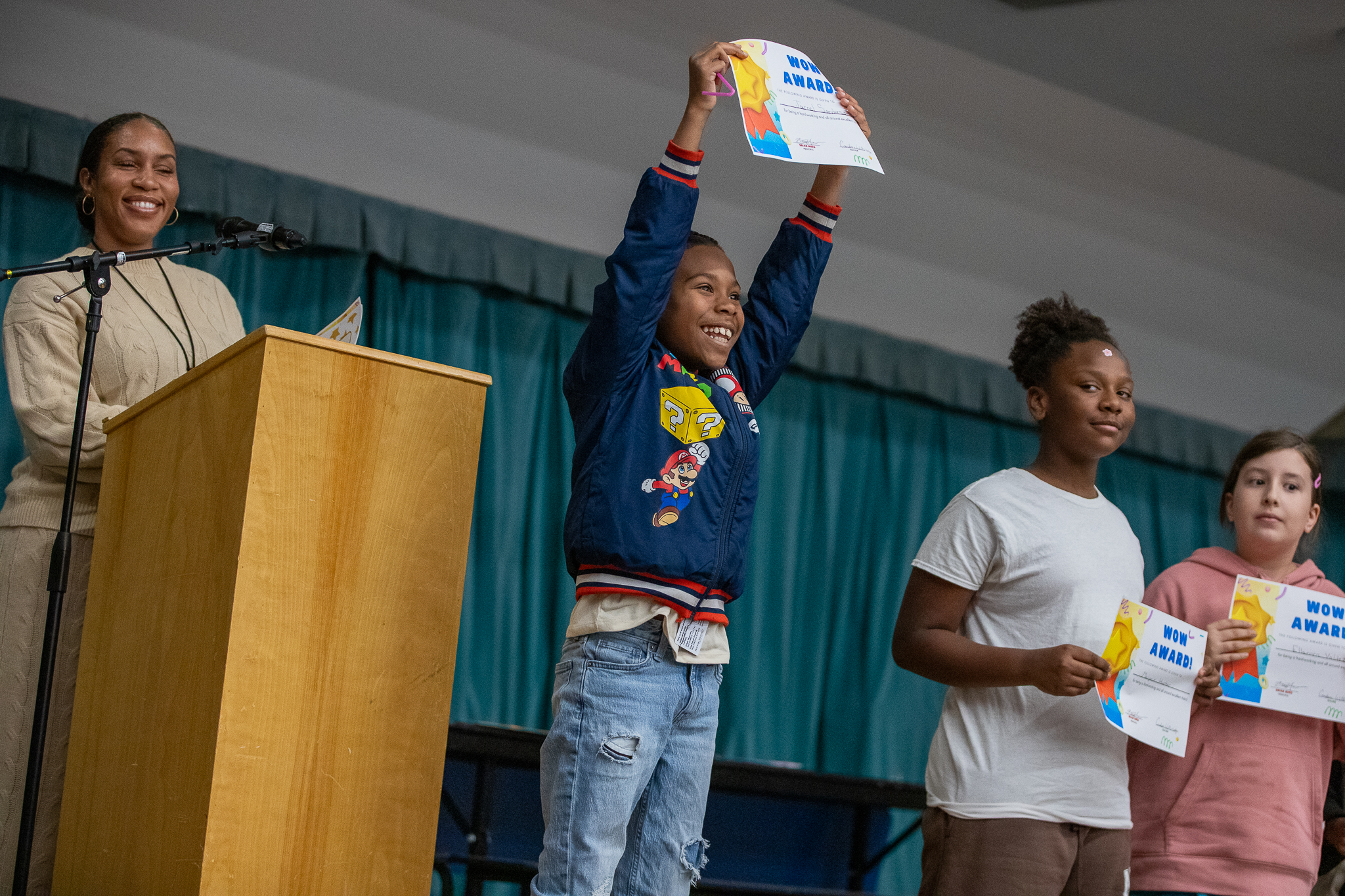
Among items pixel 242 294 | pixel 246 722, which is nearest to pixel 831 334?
pixel 242 294

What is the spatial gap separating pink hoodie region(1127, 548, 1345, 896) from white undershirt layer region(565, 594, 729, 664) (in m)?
0.92

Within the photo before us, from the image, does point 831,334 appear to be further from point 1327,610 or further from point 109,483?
point 109,483

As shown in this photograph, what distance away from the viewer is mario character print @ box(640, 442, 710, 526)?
1648mm

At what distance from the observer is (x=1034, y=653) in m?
1.84

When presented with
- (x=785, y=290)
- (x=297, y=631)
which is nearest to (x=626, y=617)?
(x=297, y=631)

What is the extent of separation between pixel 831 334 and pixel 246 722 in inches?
145

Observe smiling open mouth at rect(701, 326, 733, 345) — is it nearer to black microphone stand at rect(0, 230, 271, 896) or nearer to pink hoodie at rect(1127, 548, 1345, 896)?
black microphone stand at rect(0, 230, 271, 896)

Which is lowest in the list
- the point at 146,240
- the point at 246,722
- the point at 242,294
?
the point at 246,722

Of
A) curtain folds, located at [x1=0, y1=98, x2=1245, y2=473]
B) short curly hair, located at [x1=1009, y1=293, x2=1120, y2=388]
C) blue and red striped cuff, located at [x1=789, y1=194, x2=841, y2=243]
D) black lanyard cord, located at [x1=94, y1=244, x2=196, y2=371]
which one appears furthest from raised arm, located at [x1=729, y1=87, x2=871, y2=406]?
curtain folds, located at [x1=0, y1=98, x2=1245, y2=473]

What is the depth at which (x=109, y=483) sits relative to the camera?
6.34ft

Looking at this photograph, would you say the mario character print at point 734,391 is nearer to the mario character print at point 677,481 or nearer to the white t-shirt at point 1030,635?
the mario character print at point 677,481

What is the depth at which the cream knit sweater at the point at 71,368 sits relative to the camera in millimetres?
2104

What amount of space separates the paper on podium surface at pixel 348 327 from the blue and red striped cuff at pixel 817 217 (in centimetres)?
73

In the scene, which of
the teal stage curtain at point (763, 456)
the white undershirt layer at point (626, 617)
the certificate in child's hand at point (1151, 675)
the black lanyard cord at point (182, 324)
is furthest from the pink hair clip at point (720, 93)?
the teal stage curtain at point (763, 456)
